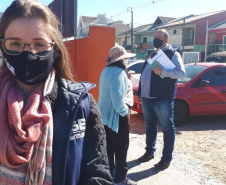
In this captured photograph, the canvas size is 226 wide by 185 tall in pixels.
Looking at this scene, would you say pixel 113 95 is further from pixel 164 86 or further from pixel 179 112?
pixel 179 112

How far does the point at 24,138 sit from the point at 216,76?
6.92 m

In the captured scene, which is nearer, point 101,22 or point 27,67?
point 27,67

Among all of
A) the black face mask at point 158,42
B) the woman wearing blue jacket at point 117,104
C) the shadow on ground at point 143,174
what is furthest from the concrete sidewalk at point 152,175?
the black face mask at point 158,42

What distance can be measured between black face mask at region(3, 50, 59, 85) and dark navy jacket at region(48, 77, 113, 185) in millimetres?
110

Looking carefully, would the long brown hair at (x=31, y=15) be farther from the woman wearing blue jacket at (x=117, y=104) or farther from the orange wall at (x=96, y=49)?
the orange wall at (x=96, y=49)

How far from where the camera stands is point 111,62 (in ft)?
10.7

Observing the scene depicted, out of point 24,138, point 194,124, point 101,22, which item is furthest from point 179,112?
point 101,22

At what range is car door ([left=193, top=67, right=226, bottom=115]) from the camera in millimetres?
6898

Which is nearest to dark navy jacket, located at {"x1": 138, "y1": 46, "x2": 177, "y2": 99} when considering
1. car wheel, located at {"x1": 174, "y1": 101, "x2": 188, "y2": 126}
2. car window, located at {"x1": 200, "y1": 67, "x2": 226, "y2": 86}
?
car wheel, located at {"x1": 174, "y1": 101, "x2": 188, "y2": 126}

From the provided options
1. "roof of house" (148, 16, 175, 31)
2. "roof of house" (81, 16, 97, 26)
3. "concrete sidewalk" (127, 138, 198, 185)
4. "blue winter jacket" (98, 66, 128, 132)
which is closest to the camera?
"blue winter jacket" (98, 66, 128, 132)

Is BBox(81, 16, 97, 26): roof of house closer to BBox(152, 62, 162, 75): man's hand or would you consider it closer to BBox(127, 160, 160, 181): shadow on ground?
BBox(152, 62, 162, 75): man's hand

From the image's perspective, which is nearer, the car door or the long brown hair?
the long brown hair

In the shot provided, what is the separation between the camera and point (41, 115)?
117 centimetres

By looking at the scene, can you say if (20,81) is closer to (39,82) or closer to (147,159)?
(39,82)
